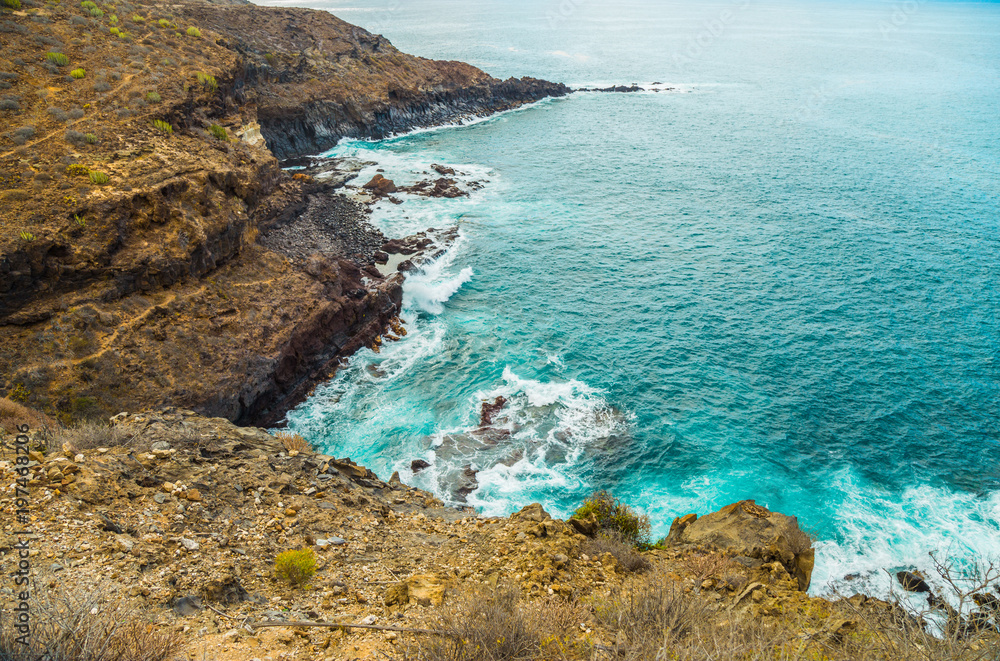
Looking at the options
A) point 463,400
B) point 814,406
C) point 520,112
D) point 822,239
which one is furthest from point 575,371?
point 520,112

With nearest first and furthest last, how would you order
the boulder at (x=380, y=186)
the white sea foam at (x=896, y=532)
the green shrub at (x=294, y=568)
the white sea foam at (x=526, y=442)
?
the green shrub at (x=294, y=568) → the white sea foam at (x=896, y=532) → the white sea foam at (x=526, y=442) → the boulder at (x=380, y=186)

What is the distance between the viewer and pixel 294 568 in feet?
36.7

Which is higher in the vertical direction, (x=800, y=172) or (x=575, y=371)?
(x=800, y=172)

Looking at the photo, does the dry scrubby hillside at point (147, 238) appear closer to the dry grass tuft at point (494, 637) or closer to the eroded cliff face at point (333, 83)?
the eroded cliff face at point (333, 83)

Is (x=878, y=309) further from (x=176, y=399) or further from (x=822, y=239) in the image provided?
(x=176, y=399)

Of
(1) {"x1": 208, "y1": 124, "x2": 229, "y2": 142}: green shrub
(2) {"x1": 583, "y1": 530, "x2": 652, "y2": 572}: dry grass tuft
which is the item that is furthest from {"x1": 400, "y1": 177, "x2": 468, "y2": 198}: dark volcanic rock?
(2) {"x1": 583, "y1": 530, "x2": 652, "y2": 572}: dry grass tuft

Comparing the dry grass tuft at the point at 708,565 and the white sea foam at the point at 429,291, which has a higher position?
the dry grass tuft at the point at 708,565

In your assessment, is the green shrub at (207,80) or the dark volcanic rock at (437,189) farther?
the dark volcanic rock at (437,189)

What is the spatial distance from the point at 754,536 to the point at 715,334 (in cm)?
1978

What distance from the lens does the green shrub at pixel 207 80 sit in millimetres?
37506

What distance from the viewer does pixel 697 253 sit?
43.9 metres

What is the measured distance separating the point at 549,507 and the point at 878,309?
88.3ft

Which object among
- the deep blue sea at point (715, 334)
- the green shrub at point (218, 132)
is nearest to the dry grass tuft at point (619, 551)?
the deep blue sea at point (715, 334)

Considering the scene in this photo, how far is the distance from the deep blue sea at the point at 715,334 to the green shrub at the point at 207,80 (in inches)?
619
